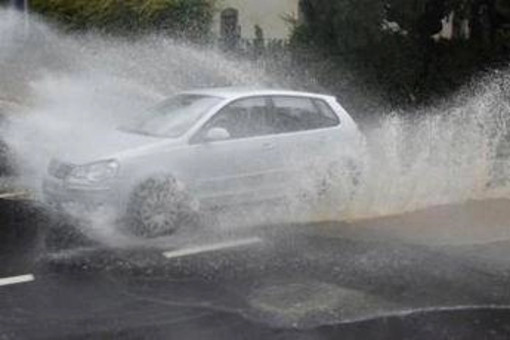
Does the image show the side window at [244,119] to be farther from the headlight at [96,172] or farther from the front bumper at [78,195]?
the front bumper at [78,195]

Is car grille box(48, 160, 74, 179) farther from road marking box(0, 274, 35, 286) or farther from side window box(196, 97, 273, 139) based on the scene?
road marking box(0, 274, 35, 286)

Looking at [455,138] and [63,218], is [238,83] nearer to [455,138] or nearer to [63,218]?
[455,138]

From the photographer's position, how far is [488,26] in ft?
58.0

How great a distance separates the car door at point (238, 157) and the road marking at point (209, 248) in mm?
832

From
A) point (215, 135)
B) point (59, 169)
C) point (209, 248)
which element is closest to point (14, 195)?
point (59, 169)

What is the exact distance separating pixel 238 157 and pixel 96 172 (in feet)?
5.43

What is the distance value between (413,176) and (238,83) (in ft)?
20.9

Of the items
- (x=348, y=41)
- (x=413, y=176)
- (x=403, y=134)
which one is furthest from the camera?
(x=348, y=41)

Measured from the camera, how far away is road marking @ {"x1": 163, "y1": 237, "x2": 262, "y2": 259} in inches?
355

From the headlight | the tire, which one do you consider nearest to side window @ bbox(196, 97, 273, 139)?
the tire

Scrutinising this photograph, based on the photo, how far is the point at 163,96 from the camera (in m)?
18.9

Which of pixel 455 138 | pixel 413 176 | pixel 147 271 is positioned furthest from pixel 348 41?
pixel 147 271

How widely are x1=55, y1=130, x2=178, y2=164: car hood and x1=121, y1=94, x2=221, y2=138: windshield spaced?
200 mm

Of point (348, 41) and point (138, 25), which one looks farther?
point (138, 25)
